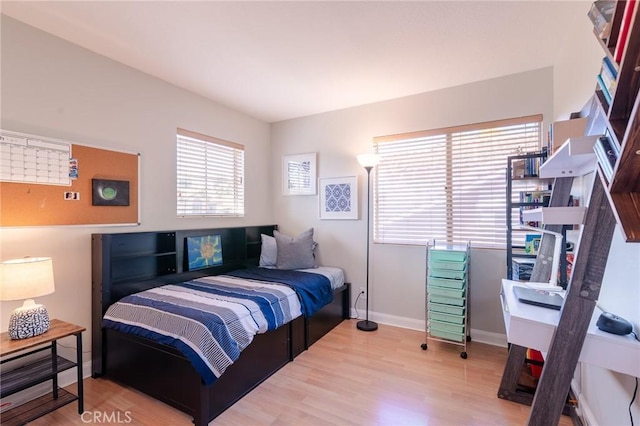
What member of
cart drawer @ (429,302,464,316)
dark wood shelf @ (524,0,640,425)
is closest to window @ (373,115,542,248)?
cart drawer @ (429,302,464,316)

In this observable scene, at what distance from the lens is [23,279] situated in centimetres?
174

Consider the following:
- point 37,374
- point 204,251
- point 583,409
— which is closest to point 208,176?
point 204,251

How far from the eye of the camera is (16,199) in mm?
1989

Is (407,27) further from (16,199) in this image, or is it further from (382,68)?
(16,199)

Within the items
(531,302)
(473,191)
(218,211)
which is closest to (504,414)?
(531,302)

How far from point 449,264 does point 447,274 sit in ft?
0.32

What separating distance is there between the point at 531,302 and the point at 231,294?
206 cm

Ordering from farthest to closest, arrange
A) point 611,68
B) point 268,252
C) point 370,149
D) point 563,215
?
point 268,252, point 370,149, point 563,215, point 611,68

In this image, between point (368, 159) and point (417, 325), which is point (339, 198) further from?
point (417, 325)

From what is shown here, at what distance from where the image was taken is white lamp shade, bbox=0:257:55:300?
1705 mm

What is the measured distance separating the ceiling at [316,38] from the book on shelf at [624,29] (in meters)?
1.46

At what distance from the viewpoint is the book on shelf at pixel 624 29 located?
0.66 metres

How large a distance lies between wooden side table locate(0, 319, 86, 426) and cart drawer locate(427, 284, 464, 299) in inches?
110

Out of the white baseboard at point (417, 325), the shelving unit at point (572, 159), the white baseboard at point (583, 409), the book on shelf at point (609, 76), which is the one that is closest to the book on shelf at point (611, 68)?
the book on shelf at point (609, 76)
